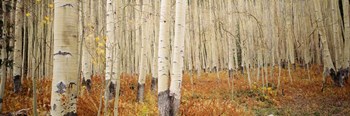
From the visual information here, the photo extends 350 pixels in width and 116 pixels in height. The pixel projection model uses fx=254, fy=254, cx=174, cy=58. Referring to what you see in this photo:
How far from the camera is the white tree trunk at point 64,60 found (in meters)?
2.31

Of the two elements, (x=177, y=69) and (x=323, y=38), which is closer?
(x=177, y=69)

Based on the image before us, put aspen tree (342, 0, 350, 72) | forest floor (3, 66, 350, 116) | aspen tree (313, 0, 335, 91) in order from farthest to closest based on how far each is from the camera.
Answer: aspen tree (313, 0, 335, 91)
aspen tree (342, 0, 350, 72)
forest floor (3, 66, 350, 116)

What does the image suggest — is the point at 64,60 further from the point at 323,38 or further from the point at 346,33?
the point at 346,33

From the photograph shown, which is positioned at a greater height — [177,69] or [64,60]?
[64,60]

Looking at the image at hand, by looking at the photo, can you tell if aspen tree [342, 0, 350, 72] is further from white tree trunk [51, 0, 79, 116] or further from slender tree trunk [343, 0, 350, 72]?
white tree trunk [51, 0, 79, 116]

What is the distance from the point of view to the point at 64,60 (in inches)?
90.7

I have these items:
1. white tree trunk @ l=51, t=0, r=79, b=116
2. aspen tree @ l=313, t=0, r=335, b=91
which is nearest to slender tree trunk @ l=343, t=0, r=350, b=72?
aspen tree @ l=313, t=0, r=335, b=91

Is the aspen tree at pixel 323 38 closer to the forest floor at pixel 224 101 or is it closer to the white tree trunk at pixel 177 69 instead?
the forest floor at pixel 224 101

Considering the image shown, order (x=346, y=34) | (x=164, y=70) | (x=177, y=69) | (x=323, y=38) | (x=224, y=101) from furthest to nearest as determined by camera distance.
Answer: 1. (x=323, y=38)
2. (x=346, y=34)
3. (x=224, y=101)
4. (x=164, y=70)
5. (x=177, y=69)

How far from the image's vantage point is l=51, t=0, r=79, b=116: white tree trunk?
7.57 ft

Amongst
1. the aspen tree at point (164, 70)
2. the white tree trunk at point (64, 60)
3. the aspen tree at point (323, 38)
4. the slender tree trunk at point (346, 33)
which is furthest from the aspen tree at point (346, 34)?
the white tree trunk at point (64, 60)

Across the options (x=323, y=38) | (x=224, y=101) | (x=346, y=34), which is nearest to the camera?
(x=224, y=101)

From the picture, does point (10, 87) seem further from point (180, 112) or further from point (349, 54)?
point (349, 54)

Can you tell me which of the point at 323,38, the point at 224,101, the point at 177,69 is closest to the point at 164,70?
the point at 177,69
